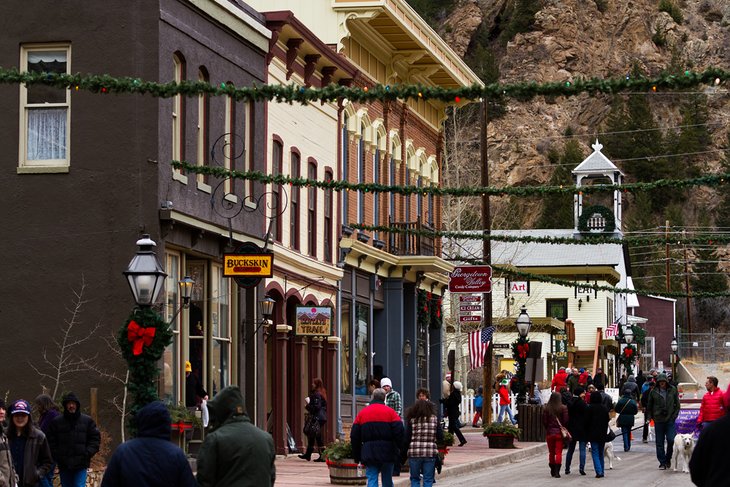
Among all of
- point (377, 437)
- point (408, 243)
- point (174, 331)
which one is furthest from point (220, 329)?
point (408, 243)

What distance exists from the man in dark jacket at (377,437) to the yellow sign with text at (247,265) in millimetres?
6061

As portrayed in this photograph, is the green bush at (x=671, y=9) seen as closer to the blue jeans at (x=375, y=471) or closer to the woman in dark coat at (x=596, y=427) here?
the woman in dark coat at (x=596, y=427)

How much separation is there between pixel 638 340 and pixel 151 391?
6671 cm

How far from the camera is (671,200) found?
139500mm

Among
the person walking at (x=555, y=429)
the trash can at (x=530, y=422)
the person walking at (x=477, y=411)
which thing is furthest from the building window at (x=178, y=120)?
the person walking at (x=477, y=411)

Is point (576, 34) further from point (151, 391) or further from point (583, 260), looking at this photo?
point (151, 391)

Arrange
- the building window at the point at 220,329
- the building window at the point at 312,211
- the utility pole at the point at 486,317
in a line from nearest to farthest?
the building window at the point at 220,329, the building window at the point at 312,211, the utility pole at the point at 486,317

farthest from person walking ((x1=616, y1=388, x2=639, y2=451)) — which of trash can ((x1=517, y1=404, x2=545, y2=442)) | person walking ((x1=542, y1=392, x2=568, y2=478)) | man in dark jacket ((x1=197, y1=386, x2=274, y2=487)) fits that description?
man in dark jacket ((x1=197, y1=386, x2=274, y2=487))

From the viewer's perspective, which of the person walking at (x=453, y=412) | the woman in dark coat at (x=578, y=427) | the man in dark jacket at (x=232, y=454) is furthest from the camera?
the person walking at (x=453, y=412)

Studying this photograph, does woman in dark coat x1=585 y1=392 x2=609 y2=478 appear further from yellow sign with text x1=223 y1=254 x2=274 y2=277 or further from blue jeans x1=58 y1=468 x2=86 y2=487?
blue jeans x1=58 y1=468 x2=86 y2=487

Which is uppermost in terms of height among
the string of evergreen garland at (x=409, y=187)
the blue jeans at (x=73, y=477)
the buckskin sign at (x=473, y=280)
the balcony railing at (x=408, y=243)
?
the balcony railing at (x=408, y=243)

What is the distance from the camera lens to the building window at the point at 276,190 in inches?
1272

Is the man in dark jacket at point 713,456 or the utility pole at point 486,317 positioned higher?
the utility pole at point 486,317

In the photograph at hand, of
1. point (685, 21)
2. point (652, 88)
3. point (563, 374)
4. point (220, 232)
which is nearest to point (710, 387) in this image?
point (220, 232)
